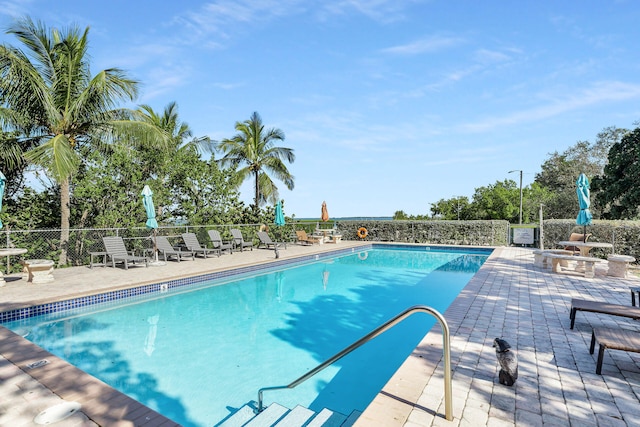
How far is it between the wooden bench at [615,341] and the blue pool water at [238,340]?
234 centimetres

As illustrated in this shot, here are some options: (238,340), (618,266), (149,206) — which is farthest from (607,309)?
(149,206)

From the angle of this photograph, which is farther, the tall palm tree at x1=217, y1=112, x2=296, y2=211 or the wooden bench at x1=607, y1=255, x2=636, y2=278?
the tall palm tree at x1=217, y1=112, x2=296, y2=211

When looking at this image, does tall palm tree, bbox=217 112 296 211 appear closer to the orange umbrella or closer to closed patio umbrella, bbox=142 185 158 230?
the orange umbrella

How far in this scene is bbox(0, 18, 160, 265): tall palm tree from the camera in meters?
9.84

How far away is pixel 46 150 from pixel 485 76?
52.1 ft

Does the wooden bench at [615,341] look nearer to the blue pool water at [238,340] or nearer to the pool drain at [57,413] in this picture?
the blue pool water at [238,340]

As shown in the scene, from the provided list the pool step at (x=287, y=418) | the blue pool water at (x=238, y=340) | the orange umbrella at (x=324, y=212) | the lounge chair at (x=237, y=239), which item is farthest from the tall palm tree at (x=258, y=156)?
the pool step at (x=287, y=418)

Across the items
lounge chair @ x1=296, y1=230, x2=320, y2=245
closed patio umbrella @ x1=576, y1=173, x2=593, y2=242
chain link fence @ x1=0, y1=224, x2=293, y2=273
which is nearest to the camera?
closed patio umbrella @ x1=576, y1=173, x2=593, y2=242

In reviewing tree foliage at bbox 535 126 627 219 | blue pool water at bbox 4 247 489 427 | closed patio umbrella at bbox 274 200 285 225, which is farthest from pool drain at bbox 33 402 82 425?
tree foliage at bbox 535 126 627 219

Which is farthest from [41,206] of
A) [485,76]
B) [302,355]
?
[485,76]

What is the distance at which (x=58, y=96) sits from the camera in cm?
1087

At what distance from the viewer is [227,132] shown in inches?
823

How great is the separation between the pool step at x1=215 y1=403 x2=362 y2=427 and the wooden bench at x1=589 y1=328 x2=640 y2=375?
8.09 feet

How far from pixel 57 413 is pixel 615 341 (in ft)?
16.3
